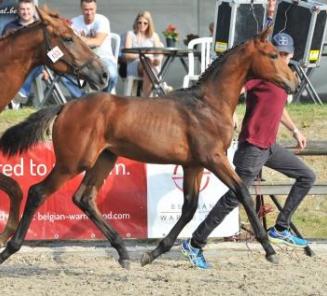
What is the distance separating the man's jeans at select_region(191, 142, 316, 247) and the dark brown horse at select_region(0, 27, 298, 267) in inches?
17.4

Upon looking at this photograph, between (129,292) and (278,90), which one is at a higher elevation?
A: (278,90)

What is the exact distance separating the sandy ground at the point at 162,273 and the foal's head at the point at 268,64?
1.47 meters

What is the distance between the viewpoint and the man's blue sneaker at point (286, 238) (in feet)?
28.3

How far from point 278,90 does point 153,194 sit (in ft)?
5.39

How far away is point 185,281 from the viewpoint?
7645mm

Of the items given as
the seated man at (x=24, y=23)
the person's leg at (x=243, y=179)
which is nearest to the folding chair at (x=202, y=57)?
the seated man at (x=24, y=23)

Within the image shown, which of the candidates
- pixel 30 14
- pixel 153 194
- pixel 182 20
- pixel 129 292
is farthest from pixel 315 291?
pixel 182 20

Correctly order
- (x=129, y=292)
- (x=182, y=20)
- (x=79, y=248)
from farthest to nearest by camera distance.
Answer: (x=182, y=20) → (x=79, y=248) → (x=129, y=292)

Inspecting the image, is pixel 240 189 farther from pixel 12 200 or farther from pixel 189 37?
pixel 189 37

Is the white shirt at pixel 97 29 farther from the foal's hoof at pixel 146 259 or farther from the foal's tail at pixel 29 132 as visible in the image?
the foal's hoof at pixel 146 259

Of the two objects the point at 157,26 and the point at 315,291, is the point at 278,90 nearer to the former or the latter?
the point at 315,291

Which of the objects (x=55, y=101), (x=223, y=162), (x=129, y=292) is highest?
(x=223, y=162)

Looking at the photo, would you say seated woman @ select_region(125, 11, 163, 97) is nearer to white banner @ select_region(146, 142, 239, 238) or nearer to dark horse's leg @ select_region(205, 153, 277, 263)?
white banner @ select_region(146, 142, 239, 238)

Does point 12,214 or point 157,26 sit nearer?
point 12,214
